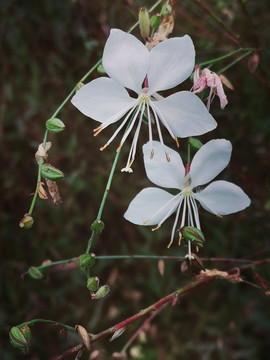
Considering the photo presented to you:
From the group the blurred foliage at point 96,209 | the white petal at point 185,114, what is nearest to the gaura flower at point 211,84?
the white petal at point 185,114

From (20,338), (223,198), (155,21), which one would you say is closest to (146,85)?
(155,21)

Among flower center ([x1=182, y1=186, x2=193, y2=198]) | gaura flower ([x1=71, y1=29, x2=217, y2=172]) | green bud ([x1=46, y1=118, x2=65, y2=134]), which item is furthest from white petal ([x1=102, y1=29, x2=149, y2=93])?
flower center ([x1=182, y1=186, x2=193, y2=198])

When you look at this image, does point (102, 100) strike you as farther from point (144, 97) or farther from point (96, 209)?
point (96, 209)

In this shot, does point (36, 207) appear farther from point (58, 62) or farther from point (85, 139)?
point (58, 62)

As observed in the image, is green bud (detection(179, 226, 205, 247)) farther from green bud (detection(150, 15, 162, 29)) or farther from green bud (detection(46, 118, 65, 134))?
green bud (detection(150, 15, 162, 29))

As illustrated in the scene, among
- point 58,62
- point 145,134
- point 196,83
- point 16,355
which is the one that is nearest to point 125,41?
point 196,83

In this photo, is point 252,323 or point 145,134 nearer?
point 145,134
